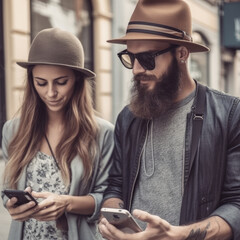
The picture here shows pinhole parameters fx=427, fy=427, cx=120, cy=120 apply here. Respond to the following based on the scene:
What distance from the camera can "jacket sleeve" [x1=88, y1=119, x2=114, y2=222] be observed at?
2.25 m

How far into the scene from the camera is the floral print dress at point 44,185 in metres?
2.21

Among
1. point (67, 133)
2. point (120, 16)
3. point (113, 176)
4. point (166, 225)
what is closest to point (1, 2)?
point (120, 16)

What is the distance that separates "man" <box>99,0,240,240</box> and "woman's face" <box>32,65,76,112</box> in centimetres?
41

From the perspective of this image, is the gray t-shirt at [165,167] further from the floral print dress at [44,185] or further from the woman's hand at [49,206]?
the floral print dress at [44,185]

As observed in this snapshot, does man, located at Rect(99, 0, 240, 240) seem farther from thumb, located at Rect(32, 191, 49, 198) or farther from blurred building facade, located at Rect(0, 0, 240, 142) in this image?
blurred building facade, located at Rect(0, 0, 240, 142)

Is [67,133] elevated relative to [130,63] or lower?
lower

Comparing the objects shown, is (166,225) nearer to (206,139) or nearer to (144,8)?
(206,139)

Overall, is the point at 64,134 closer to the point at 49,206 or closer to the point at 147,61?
the point at 49,206

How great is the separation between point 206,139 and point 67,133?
846 millimetres

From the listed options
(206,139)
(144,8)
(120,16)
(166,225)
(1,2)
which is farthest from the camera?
(120,16)

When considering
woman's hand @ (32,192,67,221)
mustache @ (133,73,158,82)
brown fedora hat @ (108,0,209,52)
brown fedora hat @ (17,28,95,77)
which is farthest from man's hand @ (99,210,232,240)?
brown fedora hat @ (17,28,95,77)

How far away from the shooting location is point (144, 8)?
1919 millimetres

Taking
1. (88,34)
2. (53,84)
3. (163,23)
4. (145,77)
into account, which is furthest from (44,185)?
(88,34)

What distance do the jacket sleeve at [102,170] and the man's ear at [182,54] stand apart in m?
0.63
